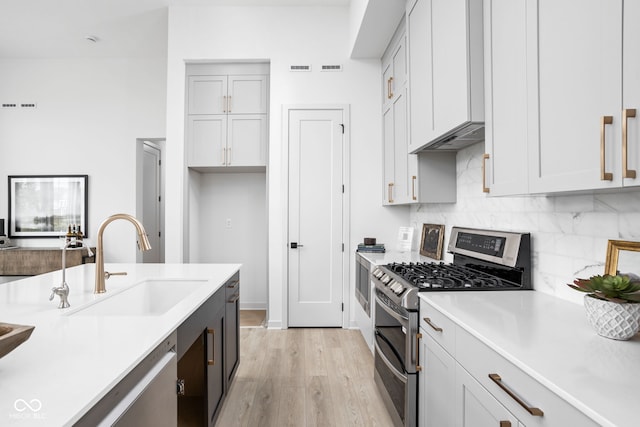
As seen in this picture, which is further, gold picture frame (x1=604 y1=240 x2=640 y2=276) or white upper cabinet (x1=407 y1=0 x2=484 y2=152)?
white upper cabinet (x1=407 y1=0 x2=484 y2=152)

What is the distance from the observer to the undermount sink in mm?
1783

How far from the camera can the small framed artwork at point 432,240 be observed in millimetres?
2891

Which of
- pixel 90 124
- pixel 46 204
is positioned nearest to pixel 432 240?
pixel 90 124

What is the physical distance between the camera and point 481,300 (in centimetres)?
155

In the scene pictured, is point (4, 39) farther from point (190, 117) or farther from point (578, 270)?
point (578, 270)

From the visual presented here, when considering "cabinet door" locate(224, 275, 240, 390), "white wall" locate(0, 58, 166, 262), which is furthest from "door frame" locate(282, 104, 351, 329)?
"white wall" locate(0, 58, 166, 262)

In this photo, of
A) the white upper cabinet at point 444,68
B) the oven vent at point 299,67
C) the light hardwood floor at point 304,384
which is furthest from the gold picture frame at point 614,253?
the oven vent at point 299,67

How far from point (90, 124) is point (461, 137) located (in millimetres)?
5051

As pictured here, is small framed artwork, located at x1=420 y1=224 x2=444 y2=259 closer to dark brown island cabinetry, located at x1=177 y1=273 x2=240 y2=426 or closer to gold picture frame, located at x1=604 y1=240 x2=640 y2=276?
gold picture frame, located at x1=604 y1=240 x2=640 y2=276

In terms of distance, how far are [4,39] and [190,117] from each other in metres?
2.82

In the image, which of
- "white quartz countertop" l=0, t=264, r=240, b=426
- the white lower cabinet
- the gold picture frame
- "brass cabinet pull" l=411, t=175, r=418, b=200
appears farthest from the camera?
"brass cabinet pull" l=411, t=175, r=418, b=200

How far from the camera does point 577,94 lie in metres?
1.09

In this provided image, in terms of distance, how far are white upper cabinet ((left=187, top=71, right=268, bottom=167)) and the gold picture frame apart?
10.5 ft

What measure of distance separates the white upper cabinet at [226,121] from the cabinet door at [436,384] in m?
2.85
